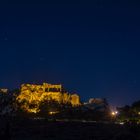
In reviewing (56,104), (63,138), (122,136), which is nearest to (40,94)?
(56,104)

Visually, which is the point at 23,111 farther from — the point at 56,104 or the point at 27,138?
the point at 27,138

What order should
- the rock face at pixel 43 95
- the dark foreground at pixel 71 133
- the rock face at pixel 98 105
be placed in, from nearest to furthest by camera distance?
1. the dark foreground at pixel 71 133
2. the rock face at pixel 98 105
3. the rock face at pixel 43 95

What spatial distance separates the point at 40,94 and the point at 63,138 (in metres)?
127

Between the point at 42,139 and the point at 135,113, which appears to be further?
the point at 135,113

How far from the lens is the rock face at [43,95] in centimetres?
18018

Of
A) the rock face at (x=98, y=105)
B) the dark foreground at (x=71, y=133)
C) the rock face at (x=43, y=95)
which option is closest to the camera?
the dark foreground at (x=71, y=133)

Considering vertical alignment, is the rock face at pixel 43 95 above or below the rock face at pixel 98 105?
above

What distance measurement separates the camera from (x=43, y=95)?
18688 cm

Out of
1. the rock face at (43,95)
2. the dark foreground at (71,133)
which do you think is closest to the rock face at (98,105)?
the rock face at (43,95)

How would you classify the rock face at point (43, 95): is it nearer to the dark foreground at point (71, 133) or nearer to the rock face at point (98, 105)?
the rock face at point (98, 105)

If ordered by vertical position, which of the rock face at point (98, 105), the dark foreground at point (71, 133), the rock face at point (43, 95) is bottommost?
the dark foreground at point (71, 133)

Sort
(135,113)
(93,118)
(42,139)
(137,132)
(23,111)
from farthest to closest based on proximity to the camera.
A: (23,111) < (93,118) < (135,113) < (42,139) < (137,132)

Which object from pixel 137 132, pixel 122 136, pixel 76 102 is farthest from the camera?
pixel 76 102

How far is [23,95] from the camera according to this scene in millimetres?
187250
